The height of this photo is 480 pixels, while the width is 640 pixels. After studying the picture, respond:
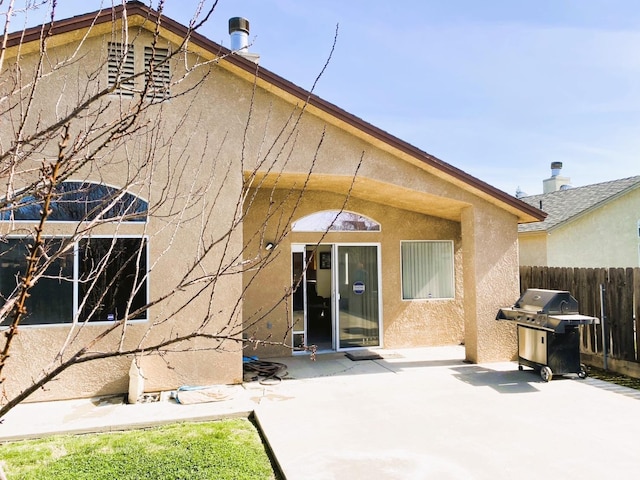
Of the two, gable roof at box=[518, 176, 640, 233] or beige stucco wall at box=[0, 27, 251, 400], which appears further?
gable roof at box=[518, 176, 640, 233]

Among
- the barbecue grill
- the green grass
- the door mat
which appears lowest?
the green grass

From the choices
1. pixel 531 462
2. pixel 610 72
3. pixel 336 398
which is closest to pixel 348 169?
pixel 336 398

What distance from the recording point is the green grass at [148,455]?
514cm

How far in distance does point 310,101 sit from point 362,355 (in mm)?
6431

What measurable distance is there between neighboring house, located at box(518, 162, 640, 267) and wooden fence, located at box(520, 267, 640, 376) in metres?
5.48

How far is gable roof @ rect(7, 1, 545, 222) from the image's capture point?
753 cm

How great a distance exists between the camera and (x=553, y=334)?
29.3 ft

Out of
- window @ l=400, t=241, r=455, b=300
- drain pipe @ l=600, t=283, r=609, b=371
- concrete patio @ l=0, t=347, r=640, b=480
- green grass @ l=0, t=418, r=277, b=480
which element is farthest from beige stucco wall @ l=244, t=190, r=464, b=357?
green grass @ l=0, t=418, r=277, b=480

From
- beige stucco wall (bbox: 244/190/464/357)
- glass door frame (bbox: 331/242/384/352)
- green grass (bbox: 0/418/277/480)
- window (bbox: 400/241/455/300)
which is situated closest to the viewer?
green grass (bbox: 0/418/277/480)

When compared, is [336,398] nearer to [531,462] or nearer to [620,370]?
[531,462]

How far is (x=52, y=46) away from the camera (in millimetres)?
7973

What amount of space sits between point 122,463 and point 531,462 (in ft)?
16.5

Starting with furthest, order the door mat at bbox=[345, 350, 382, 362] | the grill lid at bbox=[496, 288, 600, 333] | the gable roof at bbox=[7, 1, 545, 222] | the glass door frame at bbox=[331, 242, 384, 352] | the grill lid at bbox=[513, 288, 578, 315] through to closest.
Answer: the glass door frame at bbox=[331, 242, 384, 352] → the door mat at bbox=[345, 350, 382, 362] → the grill lid at bbox=[513, 288, 578, 315] → the grill lid at bbox=[496, 288, 600, 333] → the gable roof at bbox=[7, 1, 545, 222]

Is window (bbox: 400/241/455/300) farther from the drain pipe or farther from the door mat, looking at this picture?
the drain pipe
